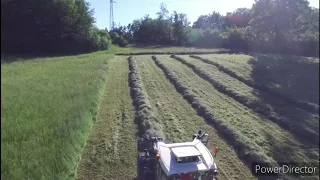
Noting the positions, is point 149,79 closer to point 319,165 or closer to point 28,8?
point 319,165

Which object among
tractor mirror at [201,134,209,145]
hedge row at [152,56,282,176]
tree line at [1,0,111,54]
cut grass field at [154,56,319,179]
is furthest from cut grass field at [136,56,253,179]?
tree line at [1,0,111,54]

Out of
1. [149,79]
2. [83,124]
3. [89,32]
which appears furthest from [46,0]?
[83,124]

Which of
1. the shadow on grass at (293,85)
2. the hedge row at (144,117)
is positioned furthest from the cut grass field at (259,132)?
the hedge row at (144,117)

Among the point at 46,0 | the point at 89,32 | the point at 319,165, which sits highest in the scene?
the point at 46,0

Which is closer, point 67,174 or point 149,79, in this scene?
point 67,174

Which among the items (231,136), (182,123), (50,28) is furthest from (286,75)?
(50,28)

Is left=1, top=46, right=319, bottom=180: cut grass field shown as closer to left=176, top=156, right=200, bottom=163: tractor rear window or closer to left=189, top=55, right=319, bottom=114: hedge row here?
left=189, top=55, right=319, bottom=114: hedge row

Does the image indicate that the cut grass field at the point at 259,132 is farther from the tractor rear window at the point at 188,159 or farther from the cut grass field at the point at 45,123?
the cut grass field at the point at 45,123
